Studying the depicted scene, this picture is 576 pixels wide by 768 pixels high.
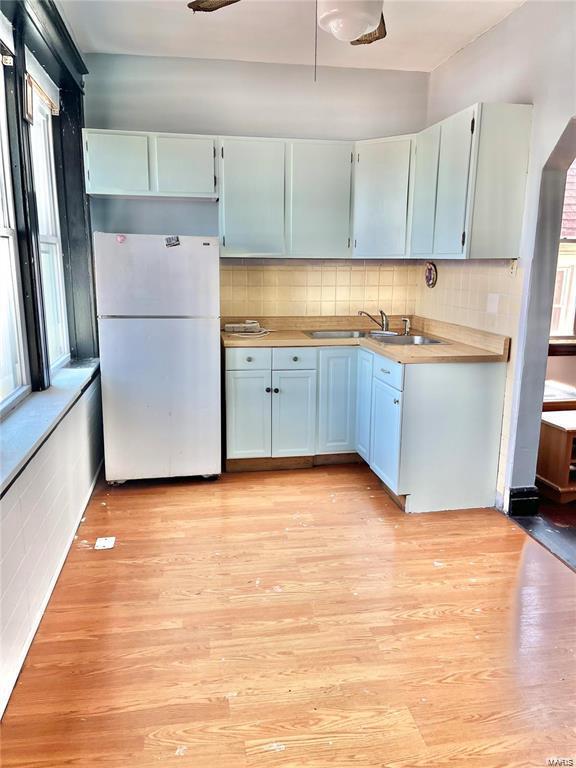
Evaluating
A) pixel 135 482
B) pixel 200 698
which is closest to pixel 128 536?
pixel 135 482

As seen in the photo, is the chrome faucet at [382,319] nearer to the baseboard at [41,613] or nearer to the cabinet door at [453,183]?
the cabinet door at [453,183]

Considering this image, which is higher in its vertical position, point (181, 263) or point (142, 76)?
point (142, 76)

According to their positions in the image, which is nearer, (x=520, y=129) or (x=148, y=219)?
(x=520, y=129)

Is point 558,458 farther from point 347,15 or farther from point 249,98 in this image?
point 249,98

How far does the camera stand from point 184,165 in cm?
344

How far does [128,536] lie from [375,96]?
3.30 m

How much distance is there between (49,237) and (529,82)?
270cm

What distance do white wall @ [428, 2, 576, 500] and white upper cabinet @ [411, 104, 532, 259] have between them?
2.3 inches

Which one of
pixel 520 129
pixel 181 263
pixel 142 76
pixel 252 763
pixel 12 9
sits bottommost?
pixel 252 763

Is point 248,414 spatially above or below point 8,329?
below

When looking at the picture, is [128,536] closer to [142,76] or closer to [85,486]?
[85,486]

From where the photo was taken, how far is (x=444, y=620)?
2.12 m

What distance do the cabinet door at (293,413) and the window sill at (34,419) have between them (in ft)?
3.80

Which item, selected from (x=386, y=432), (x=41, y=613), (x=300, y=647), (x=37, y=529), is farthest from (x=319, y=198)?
(x=41, y=613)
